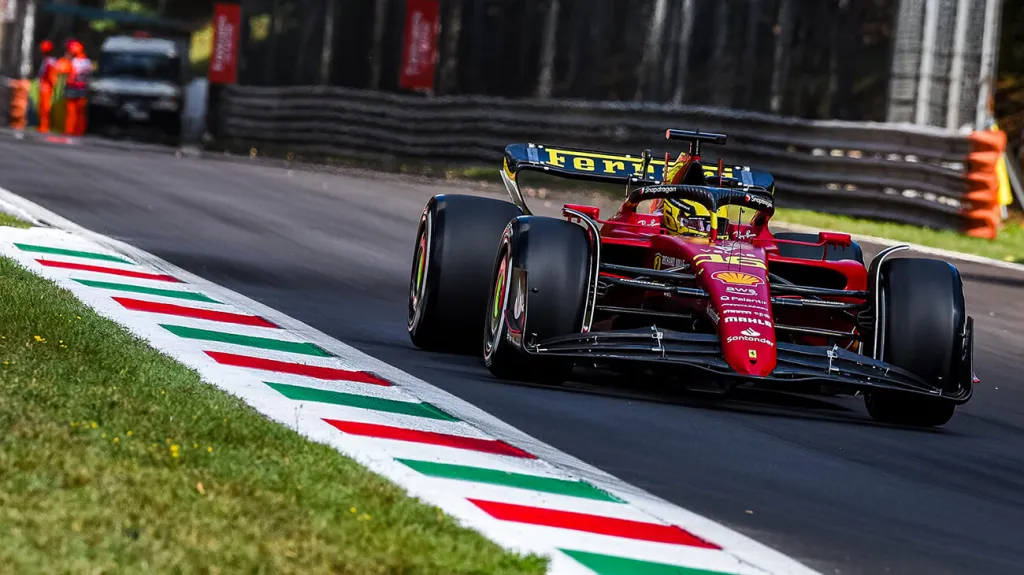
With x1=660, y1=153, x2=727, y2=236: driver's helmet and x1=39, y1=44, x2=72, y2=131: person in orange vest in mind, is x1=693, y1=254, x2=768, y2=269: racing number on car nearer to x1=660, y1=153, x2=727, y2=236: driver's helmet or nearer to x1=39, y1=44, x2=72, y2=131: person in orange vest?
x1=660, y1=153, x2=727, y2=236: driver's helmet

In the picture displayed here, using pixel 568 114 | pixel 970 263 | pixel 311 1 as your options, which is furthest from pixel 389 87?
pixel 970 263

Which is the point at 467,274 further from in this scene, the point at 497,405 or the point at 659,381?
the point at 497,405

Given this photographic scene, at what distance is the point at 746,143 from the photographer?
2372cm

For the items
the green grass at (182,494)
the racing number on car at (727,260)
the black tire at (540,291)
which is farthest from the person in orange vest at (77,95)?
the green grass at (182,494)

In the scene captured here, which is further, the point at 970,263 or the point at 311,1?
the point at 311,1

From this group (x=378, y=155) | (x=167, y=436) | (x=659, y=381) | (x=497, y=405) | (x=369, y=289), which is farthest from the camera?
(x=378, y=155)

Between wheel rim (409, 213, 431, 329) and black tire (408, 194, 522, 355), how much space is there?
0.02 meters

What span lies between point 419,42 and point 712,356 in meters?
27.3

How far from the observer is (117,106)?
39.4 metres

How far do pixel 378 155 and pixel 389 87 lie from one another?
5.36 m

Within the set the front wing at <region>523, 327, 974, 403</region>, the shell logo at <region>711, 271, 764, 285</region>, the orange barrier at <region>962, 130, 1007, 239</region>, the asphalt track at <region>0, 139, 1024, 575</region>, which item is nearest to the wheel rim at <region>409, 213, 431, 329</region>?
the asphalt track at <region>0, 139, 1024, 575</region>

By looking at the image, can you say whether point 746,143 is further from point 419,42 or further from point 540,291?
point 540,291

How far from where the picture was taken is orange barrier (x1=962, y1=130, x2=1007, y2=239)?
68.5 ft

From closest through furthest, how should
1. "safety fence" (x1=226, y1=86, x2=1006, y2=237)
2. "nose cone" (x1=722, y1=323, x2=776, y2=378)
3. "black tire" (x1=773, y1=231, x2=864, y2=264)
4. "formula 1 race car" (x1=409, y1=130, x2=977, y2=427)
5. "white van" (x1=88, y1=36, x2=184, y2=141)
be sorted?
"nose cone" (x1=722, y1=323, x2=776, y2=378) → "formula 1 race car" (x1=409, y1=130, x2=977, y2=427) → "black tire" (x1=773, y1=231, x2=864, y2=264) → "safety fence" (x1=226, y1=86, x2=1006, y2=237) → "white van" (x1=88, y1=36, x2=184, y2=141)
